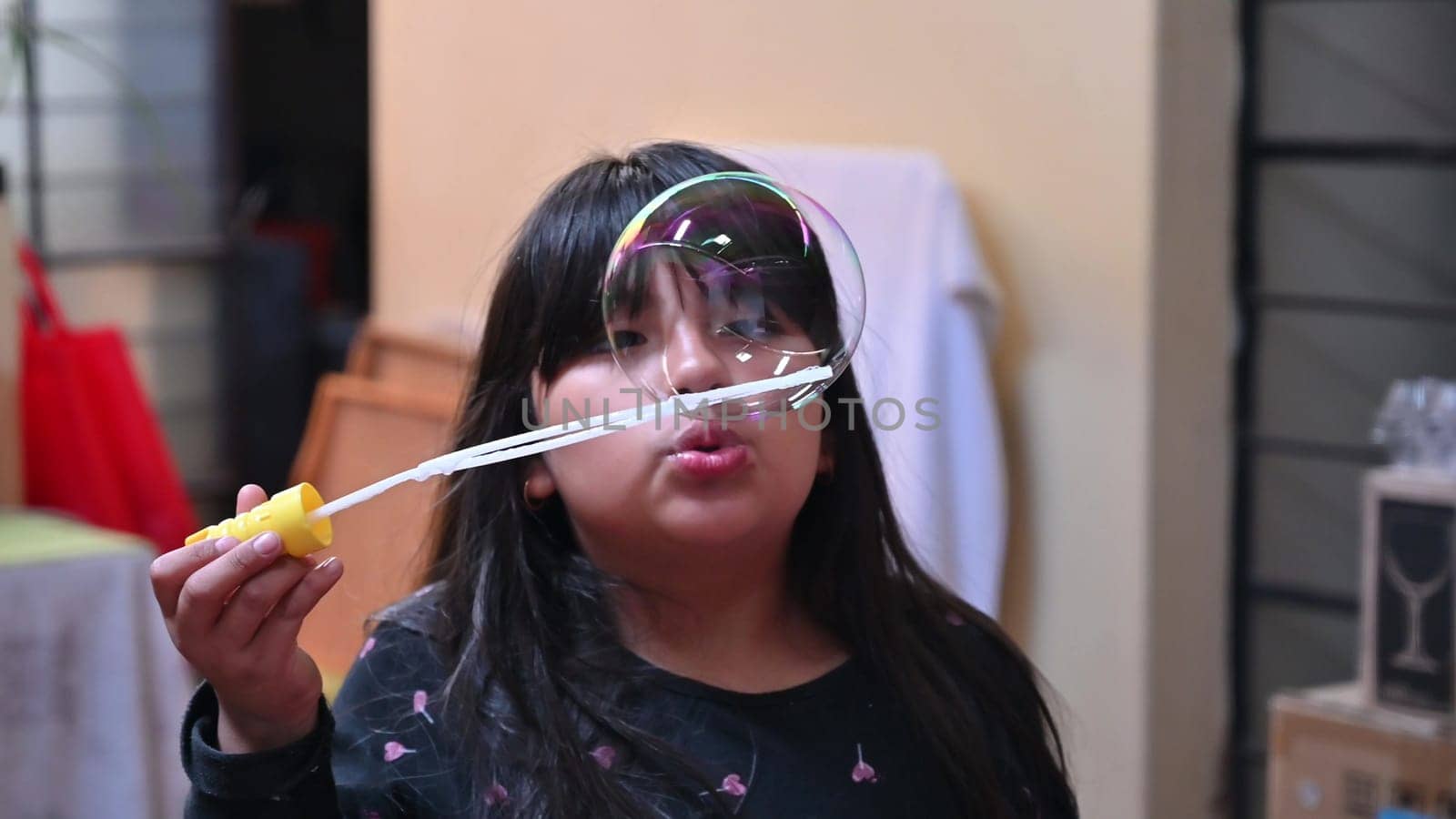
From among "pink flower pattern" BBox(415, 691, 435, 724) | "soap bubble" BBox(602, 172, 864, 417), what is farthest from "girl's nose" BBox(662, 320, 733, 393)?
"pink flower pattern" BBox(415, 691, 435, 724)

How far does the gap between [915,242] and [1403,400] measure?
485 mm

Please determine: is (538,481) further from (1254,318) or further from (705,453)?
(1254,318)

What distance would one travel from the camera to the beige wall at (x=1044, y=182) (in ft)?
5.16

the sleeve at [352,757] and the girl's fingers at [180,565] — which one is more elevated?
the girl's fingers at [180,565]

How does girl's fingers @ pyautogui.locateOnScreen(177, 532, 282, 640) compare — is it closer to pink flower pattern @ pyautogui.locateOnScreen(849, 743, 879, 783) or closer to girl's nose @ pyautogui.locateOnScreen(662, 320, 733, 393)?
girl's nose @ pyautogui.locateOnScreen(662, 320, 733, 393)

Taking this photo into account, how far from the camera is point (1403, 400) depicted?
1491 mm

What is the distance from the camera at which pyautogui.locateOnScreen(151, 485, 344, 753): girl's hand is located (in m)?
0.77

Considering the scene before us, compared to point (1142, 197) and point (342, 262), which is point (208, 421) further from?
point (1142, 197)

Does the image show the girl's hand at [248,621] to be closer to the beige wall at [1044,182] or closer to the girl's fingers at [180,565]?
the girl's fingers at [180,565]

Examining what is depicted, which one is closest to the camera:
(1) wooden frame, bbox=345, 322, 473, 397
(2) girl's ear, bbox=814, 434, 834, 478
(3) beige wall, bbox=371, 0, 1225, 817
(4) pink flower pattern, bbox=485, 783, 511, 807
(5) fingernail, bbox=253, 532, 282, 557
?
(5) fingernail, bbox=253, 532, 282, 557

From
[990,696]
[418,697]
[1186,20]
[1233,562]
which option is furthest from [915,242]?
[418,697]

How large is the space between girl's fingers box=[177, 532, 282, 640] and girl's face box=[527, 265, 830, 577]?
0.18 m

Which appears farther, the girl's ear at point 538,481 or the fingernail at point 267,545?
the girl's ear at point 538,481

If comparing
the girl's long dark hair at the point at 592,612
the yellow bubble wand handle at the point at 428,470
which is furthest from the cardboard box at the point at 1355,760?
the yellow bubble wand handle at the point at 428,470
